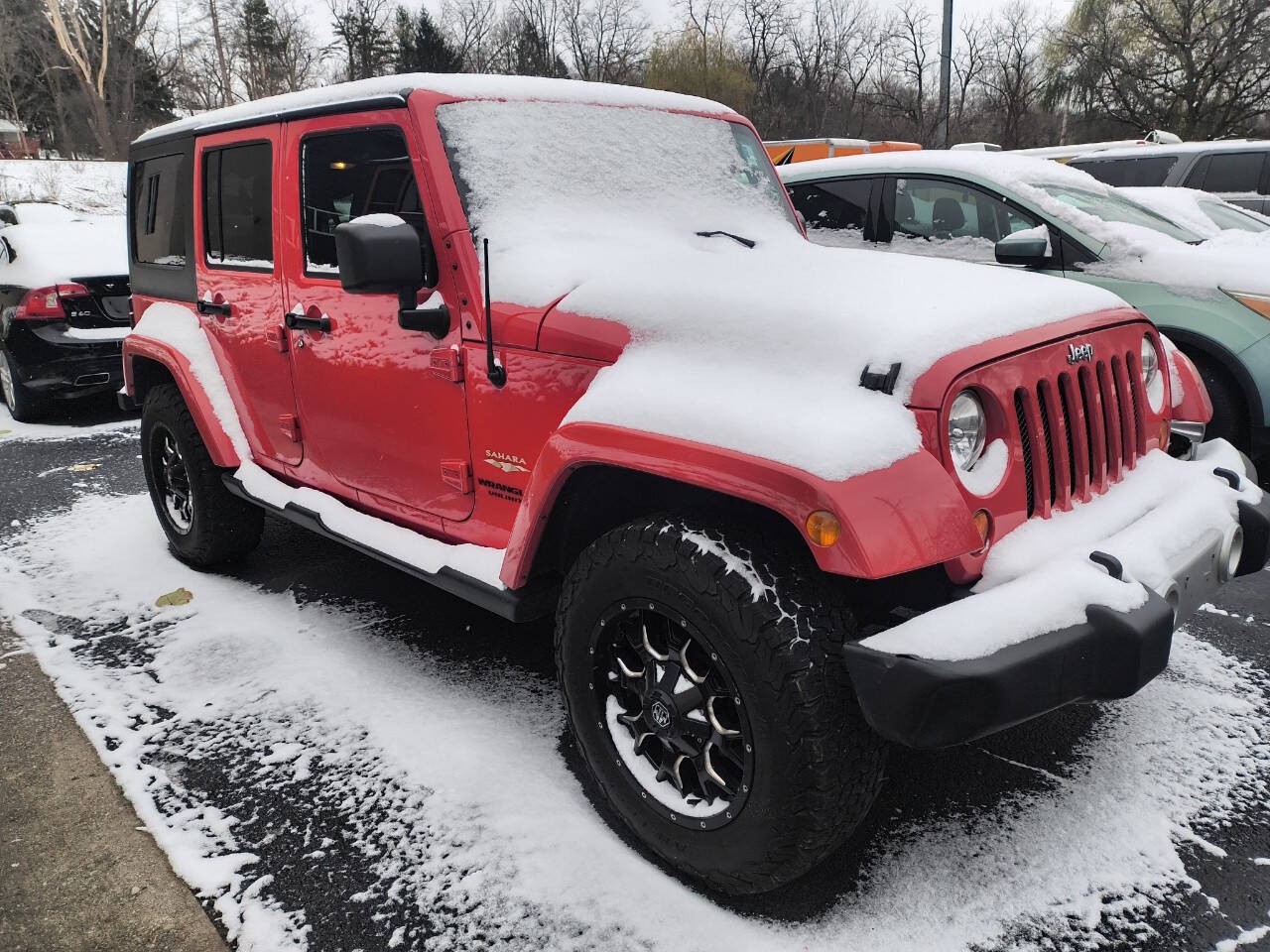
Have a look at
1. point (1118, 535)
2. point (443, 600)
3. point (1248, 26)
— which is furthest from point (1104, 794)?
point (1248, 26)

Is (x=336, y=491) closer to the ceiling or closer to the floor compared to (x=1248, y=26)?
closer to the floor

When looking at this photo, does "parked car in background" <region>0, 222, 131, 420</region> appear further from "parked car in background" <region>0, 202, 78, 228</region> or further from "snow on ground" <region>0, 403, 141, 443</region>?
"parked car in background" <region>0, 202, 78, 228</region>

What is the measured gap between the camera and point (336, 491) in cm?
332

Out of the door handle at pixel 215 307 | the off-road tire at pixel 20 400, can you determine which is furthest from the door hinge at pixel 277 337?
the off-road tire at pixel 20 400

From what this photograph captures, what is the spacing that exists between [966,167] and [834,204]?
0.82 meters

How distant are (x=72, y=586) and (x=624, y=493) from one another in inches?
117

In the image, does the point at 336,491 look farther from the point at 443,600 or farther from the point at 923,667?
the point at 923,667

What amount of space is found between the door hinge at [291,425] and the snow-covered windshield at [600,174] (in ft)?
4.23

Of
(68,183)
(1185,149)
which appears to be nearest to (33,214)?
(1185,149)

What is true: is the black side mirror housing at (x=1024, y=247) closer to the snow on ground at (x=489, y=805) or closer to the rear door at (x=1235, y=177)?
the snow on ground at (x=489, y=805)

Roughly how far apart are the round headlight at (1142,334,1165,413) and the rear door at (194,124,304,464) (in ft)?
9.30

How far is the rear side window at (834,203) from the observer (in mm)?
5617

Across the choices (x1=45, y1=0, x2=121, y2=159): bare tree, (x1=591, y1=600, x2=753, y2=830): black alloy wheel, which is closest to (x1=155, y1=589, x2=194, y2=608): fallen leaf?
(x1=591, y1=600, x2=753, y2=830): black alloy wheel

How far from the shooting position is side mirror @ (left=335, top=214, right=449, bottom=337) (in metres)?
2.32
